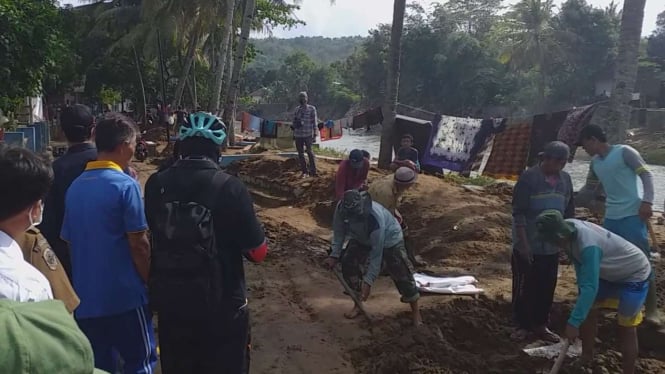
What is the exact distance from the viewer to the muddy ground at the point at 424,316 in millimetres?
4457

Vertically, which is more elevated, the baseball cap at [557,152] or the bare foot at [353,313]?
the baseball cap at [557,152]

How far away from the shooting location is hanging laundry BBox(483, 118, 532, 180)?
1014 cm

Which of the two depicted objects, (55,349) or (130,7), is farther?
(130,7)

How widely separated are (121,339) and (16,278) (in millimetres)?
1317

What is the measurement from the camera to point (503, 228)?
845 centimetres

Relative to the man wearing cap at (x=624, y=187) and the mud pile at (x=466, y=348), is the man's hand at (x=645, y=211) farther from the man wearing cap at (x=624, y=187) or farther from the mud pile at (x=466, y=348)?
the mud pile at (x=466, y=348)

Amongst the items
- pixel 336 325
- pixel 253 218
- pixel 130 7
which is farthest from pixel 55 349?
pixel 130 7

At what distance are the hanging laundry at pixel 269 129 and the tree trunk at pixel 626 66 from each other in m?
10.2

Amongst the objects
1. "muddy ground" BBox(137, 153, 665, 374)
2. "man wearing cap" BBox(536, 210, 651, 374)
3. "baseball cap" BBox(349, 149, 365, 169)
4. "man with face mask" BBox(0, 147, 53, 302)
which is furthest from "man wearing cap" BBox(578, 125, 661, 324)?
"man with face mask" BBox(0, 147, 53, 302)

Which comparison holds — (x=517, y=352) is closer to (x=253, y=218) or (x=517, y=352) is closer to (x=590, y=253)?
(x=590, y=253)

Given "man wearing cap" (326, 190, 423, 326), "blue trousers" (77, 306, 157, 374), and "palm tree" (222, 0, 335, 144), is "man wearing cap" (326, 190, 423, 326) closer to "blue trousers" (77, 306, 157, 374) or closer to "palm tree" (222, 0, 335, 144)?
"blue trousers" (77, 306, 157, 374)

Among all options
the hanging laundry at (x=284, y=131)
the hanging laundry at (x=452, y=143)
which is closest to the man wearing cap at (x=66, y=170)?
the hanging laundry at (x=452, y=143)

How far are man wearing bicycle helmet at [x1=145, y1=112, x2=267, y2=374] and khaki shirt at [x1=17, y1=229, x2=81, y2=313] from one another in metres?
0.41

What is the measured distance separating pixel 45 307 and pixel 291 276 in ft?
17.9
